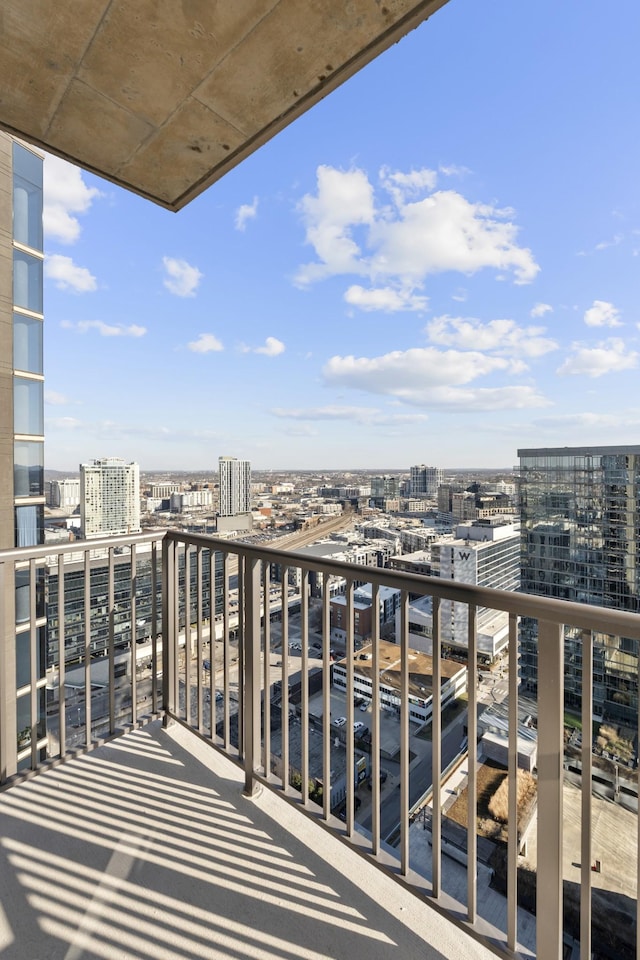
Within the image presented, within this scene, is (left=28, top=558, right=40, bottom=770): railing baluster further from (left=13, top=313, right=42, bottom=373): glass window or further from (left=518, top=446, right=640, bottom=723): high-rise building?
(left=518, top=446, right=640, bottom=723): high-rise building

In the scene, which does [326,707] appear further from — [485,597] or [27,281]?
[27,281]

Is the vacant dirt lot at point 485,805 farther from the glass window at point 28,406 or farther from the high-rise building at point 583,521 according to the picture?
the glass window at point 28,406

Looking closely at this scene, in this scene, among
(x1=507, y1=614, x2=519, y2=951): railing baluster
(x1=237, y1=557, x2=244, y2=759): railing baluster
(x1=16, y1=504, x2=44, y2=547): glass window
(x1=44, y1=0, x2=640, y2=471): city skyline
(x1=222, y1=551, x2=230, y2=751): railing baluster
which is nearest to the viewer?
(x1=507, y1=614, x2=519, y2=951): railing baluster

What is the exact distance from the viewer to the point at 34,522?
12.9 feet

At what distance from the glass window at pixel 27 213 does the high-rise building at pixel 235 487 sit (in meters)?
3.01

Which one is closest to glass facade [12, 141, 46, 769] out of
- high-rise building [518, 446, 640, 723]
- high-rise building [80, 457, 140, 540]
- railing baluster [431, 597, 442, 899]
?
high-rise building [80, 457, 140, 540]

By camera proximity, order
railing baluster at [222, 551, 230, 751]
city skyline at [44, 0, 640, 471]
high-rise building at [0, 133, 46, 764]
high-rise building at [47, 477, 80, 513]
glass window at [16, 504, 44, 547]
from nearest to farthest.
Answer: railing baluster at [222, 551, 230, 751], high-rise building at [0, 133, 46, 764], glass window at [16, 504, 44, 547], high-rise building at [47, 477, 80, 513], city skyline at [44, 0, 640, 471]

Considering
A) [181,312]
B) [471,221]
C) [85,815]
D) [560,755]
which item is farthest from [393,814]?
[471,221]

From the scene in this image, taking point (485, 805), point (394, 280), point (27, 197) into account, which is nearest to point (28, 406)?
point (27, 197)

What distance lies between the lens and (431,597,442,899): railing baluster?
1186mm

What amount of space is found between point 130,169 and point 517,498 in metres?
4.75

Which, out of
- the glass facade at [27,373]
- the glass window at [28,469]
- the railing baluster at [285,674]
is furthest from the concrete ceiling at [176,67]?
the glass window at [28,469]

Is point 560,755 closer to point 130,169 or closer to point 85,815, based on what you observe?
point 85,815

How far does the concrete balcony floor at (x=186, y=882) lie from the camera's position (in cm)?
118
